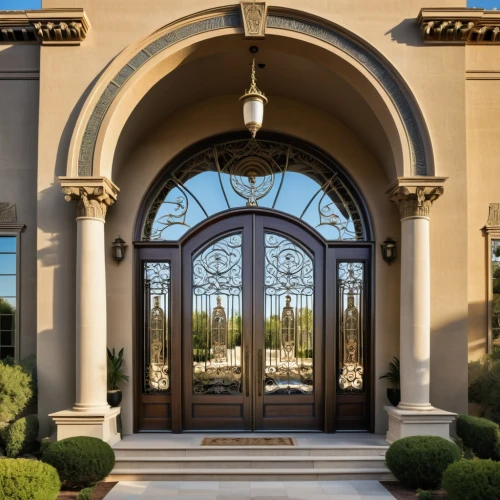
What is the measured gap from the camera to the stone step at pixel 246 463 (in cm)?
805

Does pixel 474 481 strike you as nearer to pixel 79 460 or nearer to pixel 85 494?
pixel 85 494

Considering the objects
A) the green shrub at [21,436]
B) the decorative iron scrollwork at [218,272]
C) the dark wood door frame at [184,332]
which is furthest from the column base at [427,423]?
the green shrub at [21,436]

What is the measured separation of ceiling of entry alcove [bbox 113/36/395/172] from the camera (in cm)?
893

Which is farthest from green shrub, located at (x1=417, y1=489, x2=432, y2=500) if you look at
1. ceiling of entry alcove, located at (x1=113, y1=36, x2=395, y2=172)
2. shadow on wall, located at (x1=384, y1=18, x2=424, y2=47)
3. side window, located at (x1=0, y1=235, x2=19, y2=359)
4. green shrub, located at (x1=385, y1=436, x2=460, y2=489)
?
side window, located at (x1=0, y1=235, x2=19, y2=359)

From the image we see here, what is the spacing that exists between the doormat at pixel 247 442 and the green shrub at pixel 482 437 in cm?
255

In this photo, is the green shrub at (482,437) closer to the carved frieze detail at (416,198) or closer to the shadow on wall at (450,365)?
the shadow on wall at (450,365)

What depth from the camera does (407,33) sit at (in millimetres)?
8852

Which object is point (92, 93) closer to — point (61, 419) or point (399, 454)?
point (61, 419)

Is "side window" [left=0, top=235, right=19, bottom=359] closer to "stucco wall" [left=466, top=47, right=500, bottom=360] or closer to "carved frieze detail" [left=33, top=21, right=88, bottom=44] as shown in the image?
"carved frieze detail" [left=33, top=21, right=88, bottom=44]

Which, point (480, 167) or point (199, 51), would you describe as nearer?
point (199, 51)

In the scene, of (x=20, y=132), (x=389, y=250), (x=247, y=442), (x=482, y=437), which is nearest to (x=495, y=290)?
(x=389, y=250)

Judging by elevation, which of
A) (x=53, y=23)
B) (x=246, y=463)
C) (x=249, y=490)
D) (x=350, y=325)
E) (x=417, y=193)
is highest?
(x=53, y=23)

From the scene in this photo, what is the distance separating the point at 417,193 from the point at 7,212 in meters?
6.55

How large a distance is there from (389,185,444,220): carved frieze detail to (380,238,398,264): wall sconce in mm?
996
